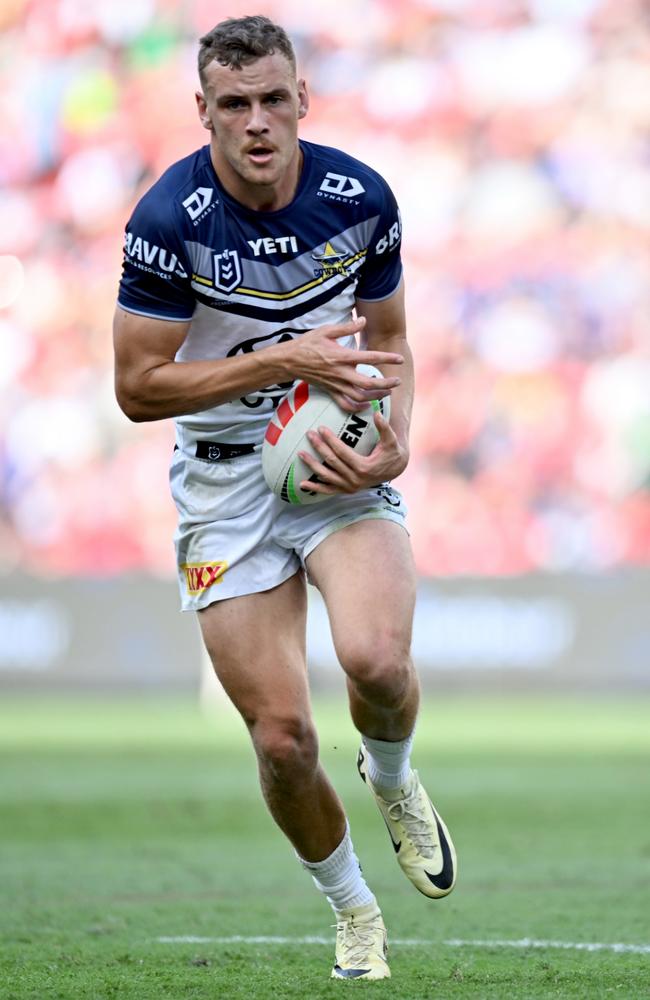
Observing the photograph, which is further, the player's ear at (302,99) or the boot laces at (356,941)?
the player's ear at (302,99)

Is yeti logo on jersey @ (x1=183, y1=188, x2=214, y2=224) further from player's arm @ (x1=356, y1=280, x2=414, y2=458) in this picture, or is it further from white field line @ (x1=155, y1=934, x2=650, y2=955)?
white field line @ (x1=155, y1=934, x2=650, y2=955)

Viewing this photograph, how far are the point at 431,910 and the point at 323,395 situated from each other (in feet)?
7.90

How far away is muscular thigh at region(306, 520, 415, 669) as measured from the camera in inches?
181

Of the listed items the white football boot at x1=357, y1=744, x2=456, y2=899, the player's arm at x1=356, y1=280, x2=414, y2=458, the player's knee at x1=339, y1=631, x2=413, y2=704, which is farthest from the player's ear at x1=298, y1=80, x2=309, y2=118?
the white football boot at x1=357, y1=744, x2=456, y2=899

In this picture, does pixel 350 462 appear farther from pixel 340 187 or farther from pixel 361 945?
pixel 361 945

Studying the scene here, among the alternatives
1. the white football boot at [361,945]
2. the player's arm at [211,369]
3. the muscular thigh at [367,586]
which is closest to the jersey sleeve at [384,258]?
the player's arm at [211,369]

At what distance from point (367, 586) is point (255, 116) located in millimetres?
1370

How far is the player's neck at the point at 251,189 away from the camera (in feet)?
15.7

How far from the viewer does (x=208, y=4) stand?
23.2 metres

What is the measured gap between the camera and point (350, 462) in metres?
4.74

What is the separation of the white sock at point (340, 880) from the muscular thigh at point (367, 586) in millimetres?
680

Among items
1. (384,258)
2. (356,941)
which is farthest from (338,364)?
(356,941)

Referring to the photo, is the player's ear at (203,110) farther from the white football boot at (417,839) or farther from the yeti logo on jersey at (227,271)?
the white football boot at (417,839)

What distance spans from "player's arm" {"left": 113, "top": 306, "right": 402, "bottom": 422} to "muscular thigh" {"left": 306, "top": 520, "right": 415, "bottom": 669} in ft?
1.35
